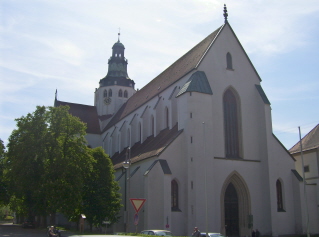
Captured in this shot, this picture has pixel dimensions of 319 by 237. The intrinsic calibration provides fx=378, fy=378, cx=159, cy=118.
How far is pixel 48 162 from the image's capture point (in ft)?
110

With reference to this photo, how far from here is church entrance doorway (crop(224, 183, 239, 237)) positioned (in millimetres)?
34250

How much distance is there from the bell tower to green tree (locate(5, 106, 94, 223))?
95.7 feet

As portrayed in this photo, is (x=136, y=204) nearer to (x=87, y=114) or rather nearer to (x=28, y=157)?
(x=28, y=157)

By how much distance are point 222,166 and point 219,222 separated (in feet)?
16.2

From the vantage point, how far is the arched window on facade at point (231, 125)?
35.8m

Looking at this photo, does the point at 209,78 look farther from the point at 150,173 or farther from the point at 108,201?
the point at 108,201

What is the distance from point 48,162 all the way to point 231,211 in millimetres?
17118

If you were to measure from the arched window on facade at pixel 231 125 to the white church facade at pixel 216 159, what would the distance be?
97 mm

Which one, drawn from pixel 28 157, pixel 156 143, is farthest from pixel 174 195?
pixel 28 157

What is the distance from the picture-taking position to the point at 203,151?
32.7 m

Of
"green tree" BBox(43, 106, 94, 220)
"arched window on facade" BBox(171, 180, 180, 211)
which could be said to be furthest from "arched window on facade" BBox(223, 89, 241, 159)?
"green tree" BBox(43, 106, 94, 220)

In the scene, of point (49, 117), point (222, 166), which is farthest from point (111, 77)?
point (222, 166)

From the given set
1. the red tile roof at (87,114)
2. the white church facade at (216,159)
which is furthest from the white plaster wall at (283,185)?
the red tile roof at (87,114)

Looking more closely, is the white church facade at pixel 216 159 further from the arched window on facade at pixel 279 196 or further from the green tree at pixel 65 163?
the green tree at pixel 65 163
